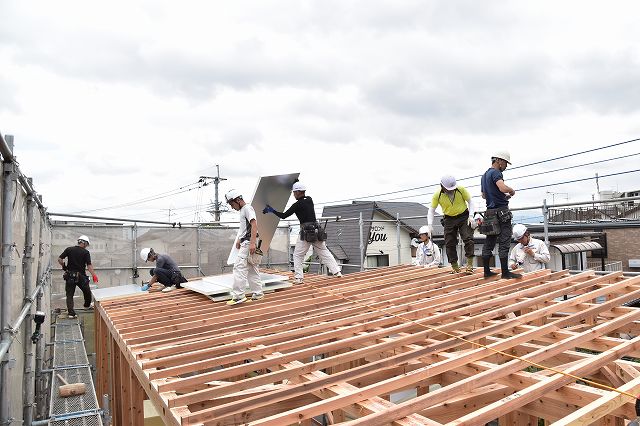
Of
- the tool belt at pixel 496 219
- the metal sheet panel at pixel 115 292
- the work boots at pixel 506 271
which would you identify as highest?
the tool belt at pixel 496 219

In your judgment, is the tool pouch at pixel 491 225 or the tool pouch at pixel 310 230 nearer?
the tool pouch at pixel 491 225

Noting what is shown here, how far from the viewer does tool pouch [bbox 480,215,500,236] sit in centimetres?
606

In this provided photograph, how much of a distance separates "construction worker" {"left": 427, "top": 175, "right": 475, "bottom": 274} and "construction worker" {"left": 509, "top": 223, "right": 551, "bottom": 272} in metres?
1.11

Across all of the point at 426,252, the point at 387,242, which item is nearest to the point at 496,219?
the point at 426,252

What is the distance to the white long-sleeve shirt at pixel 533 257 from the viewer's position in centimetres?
765

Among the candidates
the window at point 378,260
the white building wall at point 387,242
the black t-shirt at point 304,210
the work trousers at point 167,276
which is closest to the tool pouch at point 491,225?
the black t-shirt at point 304,210

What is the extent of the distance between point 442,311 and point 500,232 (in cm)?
194

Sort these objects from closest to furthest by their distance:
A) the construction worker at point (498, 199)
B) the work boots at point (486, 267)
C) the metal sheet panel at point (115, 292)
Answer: the construction worker at point (498, 199) < the work boots at point (486, 267) < the metal sheet panel at point (115, 292)

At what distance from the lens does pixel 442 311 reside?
15.5 ft

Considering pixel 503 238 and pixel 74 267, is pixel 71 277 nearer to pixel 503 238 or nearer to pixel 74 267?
pixel 74 267

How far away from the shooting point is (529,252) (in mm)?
7750

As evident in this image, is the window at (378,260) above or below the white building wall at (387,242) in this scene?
below

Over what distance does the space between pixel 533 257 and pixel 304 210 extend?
3938 millimetres

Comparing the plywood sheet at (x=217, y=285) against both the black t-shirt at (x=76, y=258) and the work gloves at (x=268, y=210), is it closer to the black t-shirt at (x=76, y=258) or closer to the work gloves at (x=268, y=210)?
the work gloves at (x=268, y=210)
